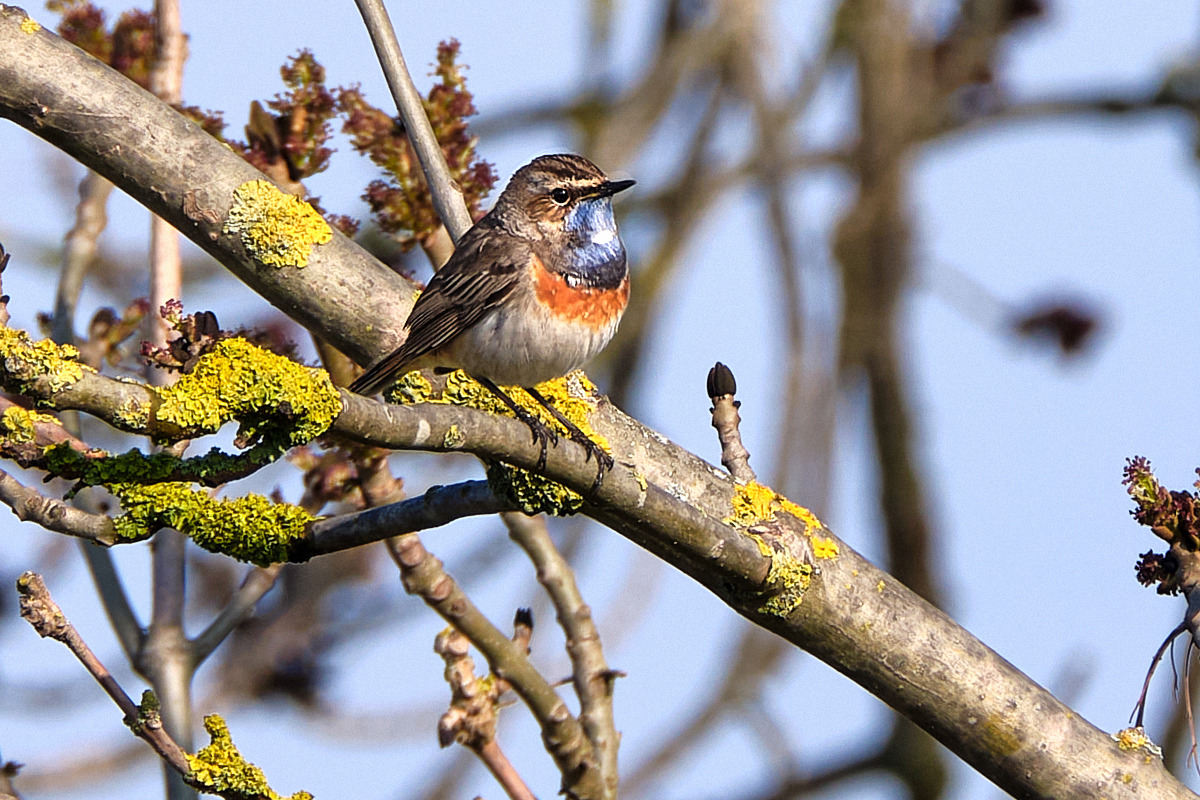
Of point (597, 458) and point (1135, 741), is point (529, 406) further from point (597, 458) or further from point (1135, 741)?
point (1135, 741)

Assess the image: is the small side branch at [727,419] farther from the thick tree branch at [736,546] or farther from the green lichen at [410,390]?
the green lichen at [410,390]

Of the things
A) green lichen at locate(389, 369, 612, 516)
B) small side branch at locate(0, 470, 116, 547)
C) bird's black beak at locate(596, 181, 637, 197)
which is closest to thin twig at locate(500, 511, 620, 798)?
green lichen at locate(389, 369, 612, 516)

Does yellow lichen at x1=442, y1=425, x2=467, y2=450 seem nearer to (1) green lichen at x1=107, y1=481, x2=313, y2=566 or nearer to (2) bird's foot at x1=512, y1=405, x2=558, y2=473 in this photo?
(2) bird's foot at x1=512, y1=405, x2=558, y2=473

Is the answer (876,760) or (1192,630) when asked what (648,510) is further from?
(876,760)

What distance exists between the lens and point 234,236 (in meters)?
3.99

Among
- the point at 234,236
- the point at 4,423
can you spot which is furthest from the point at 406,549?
the point at 4,423

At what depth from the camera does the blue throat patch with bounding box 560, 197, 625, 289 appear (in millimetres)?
5184

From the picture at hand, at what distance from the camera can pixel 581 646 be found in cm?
470

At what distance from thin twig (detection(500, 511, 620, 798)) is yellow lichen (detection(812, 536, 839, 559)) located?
0.98m

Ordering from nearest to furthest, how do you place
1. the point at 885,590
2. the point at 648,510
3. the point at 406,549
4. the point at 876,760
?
1. the point at 648,510
2. the point at 885,590
3. the point at 406,549
4. the point at 876,760

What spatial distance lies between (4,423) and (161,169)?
1.37m

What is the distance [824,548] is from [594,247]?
1.78 m

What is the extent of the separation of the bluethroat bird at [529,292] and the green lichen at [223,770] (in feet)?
4.24

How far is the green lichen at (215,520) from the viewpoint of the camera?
120 inches
